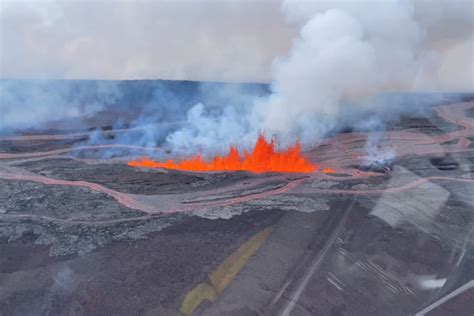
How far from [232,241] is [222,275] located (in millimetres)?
2307

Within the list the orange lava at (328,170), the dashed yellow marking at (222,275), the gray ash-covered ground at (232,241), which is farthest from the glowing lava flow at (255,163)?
the dashed yellow marking at (222,275)

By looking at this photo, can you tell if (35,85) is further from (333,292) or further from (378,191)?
(333,292)

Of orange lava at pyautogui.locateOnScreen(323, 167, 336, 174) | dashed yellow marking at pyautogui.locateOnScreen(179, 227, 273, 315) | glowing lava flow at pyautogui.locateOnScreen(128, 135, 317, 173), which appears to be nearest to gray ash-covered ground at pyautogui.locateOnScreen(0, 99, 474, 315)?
dashed yellow marking at pyautogui.locateOnScreen(179, 227, 273, 315)

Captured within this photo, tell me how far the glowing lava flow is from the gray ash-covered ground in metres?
1.92

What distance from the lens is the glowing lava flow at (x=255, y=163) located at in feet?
84.2

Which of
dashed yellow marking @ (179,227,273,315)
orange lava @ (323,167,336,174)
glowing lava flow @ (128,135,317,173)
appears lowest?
orange lava @ (323,167,336,174)

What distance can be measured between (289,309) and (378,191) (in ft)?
37.1

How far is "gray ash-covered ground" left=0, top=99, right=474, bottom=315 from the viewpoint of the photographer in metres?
11.5

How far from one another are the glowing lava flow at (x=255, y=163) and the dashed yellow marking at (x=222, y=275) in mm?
10420

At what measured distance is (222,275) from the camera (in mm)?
12508

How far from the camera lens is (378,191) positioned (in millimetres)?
20594

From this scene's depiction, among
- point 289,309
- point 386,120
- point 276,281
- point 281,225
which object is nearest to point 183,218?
point 281,225

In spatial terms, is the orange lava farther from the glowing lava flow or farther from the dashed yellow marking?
the dashed yellow marking

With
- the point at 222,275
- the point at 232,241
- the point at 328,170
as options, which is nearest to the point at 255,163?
the point at 328,170
